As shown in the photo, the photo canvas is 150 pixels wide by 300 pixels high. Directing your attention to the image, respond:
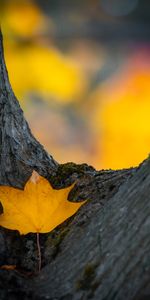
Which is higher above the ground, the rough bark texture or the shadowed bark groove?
the shadowed bark groove

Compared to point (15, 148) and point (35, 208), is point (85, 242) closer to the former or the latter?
point (35, 208)

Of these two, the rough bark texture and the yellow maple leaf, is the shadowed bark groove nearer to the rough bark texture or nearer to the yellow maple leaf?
the rough bark texture

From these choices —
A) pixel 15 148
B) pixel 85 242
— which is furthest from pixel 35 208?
pixel 15 148

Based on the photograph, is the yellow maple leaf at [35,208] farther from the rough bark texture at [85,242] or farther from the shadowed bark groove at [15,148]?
the shadowed bark groove at [15,148]

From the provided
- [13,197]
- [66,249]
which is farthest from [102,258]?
[13,197]

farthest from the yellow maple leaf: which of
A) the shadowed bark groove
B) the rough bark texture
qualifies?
the shadowed bark groove

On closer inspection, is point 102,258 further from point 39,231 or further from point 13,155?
point 13,155

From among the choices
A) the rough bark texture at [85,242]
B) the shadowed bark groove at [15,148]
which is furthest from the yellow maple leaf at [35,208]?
the shadowed bark groove at [15,148]

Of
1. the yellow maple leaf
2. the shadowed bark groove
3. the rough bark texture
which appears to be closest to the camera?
the rough bark texture

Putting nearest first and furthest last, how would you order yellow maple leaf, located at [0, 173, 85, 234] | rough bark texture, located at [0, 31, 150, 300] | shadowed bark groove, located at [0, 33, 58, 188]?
1. rough bark texture, located at [0, 31, 150, 300]
2. yellow maple leaf, located at [0, 173, 85, 234]
3. shadowed bark groove, located at [0, 33, 58, 188]
